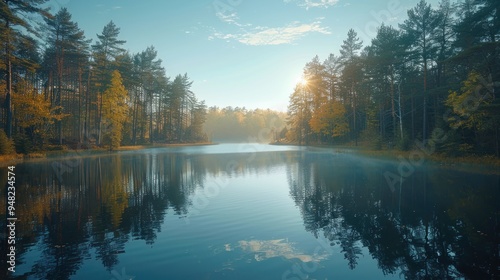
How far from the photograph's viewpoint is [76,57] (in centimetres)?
4197

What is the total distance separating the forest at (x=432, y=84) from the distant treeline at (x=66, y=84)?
39.5 metres

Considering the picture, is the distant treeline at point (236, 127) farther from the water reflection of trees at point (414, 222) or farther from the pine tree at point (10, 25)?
the water reflection of trees at point (414, 222)

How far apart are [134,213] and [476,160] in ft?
85.0

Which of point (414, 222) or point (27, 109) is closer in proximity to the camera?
point (414, 222)

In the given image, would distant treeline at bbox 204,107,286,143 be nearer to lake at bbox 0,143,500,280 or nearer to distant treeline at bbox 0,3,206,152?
distant treeline at bbox 0,3,206,152

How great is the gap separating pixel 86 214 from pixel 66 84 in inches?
2102

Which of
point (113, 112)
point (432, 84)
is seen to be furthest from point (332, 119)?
point (113, 112)

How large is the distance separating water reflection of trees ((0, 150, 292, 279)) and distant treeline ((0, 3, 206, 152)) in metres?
16.9

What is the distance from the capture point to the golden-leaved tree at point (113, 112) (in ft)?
152

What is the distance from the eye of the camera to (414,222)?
32.8 feet

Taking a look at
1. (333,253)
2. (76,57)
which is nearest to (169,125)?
(76,57)

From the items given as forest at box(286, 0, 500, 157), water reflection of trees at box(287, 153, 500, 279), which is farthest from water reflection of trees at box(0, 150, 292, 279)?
forest at box(286, 0, 500, 157)

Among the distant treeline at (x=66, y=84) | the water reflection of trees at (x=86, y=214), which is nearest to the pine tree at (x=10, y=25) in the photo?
the distant treeline at (x=66, y=84)

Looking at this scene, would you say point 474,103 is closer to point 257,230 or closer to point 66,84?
point 257,230
